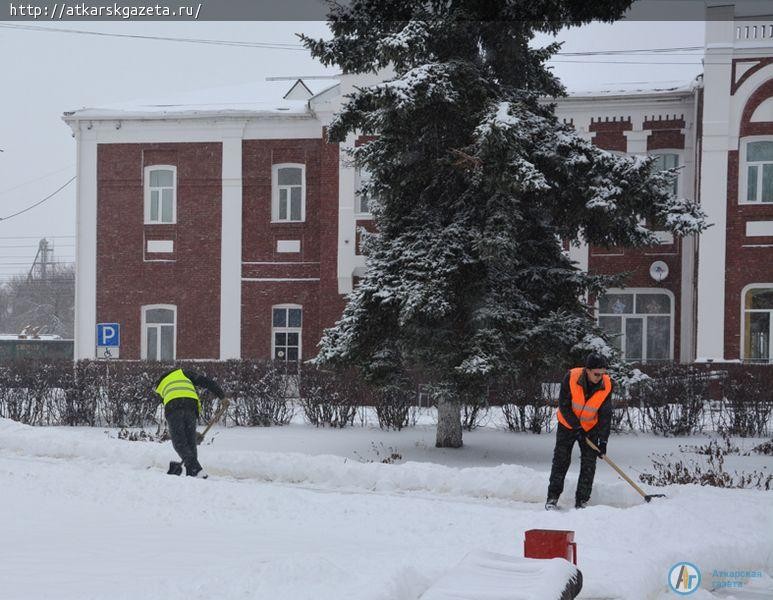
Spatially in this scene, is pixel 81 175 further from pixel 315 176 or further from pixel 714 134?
pixel 714 134

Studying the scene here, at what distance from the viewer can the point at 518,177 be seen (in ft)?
43.0

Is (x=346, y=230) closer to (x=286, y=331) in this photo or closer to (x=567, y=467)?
(x=286, y=331)

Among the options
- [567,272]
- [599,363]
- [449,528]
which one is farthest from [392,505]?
[567,272]

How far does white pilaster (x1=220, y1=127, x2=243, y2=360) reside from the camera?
95.3 feet

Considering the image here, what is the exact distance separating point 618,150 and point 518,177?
15.1 m

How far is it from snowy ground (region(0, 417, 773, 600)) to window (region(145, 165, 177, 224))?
15.3m

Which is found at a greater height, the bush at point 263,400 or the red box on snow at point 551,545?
the red box on snow at point 551,545

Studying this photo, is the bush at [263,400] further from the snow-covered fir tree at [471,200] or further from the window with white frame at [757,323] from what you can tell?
the window with white frame at [757,323]

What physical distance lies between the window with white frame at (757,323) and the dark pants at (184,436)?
17.1 m

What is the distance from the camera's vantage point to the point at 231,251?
29250 millimetres

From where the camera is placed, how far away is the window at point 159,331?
29.6 meters

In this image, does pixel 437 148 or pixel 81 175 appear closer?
pixel 437 148

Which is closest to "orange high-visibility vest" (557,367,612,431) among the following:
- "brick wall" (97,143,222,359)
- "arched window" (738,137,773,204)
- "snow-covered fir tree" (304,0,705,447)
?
"snow-covered fir tree" (304,0,705,447)

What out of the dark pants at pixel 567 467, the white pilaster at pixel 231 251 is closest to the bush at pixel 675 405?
the dark pants at pixel 567 467
